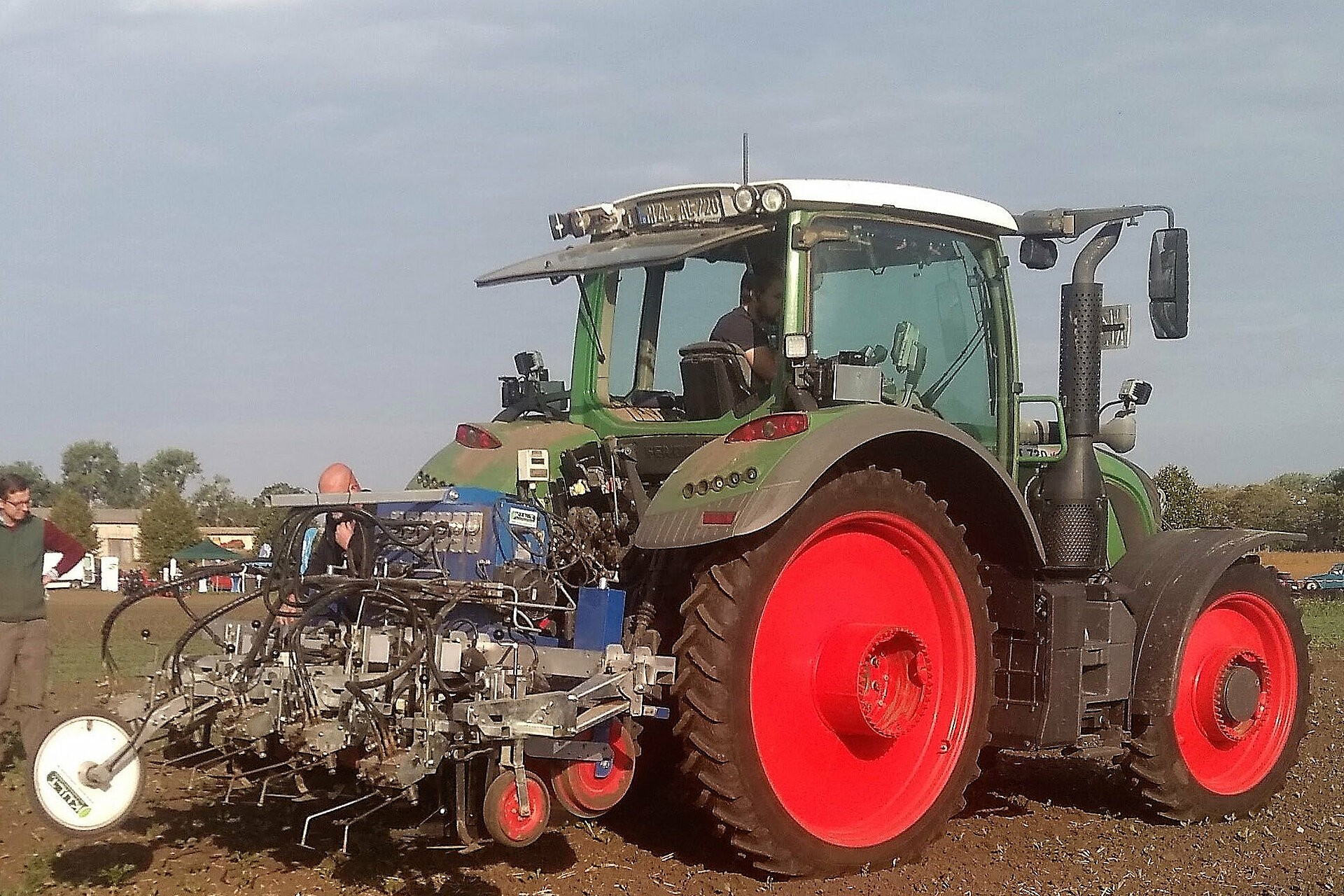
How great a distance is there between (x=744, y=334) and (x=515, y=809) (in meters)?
2.39

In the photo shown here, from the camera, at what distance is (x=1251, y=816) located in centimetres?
709

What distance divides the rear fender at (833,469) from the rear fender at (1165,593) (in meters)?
0.93

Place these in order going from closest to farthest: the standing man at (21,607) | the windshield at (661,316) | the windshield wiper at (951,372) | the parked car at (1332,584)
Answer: the windshield at (661,316) → the windshield wiper at (951,372) → the standing man at (21,607) → the parked car at (1332,584)

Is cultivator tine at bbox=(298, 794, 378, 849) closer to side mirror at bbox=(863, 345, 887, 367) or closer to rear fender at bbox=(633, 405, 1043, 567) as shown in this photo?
rear fender at bbox=(633, 405, 1043, 567)

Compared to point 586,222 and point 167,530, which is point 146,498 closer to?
point 167,530

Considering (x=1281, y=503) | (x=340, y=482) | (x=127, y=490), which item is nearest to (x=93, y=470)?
(x=127, y=490)

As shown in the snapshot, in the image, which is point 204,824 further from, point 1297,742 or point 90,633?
point 90,633

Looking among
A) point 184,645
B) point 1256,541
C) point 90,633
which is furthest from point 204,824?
point 90,633

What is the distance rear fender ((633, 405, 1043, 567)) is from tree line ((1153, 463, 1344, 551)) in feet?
144

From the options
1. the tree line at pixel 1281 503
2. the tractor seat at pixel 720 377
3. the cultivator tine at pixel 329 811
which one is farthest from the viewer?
the tree line at pixel 1281 503

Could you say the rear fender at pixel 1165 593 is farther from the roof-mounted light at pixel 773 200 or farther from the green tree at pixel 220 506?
the green tree at pixel 220 506

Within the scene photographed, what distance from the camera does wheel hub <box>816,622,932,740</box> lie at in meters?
5.52

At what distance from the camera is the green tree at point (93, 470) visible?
109250 mm

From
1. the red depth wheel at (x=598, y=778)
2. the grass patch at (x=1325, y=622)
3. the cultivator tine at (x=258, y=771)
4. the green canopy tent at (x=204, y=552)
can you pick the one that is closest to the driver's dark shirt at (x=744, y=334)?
the red depth wheel at (x=598, y=778)
